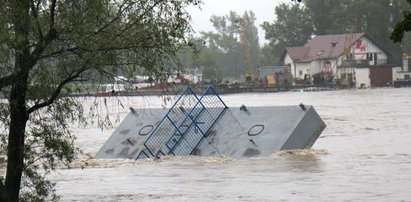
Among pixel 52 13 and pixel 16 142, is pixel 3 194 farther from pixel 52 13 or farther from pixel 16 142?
pixel 52 13

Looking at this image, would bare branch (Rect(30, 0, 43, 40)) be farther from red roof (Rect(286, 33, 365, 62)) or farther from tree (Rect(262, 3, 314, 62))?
tree (Rect(262, 3, 314, 62))

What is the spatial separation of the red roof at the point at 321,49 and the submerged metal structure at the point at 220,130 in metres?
113

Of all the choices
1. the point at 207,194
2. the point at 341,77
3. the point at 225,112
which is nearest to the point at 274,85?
the point at 341,77

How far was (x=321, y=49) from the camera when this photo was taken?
146m

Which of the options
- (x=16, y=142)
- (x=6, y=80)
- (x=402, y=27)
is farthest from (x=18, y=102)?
(x=402, y=27)

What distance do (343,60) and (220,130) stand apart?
113793mm

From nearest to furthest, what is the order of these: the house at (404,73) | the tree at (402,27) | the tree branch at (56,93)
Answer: the tree at (402,27) → the tree branch at (56,93) → the house at (404,73)

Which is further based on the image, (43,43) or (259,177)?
(259,177)

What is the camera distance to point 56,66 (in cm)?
1402

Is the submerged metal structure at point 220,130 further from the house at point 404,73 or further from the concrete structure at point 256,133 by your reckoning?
the house at point 404,73

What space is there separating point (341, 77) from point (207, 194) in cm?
12059

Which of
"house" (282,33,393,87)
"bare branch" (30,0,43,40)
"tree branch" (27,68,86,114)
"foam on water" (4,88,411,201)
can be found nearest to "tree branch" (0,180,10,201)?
"tree branch" (27,68,86,114)

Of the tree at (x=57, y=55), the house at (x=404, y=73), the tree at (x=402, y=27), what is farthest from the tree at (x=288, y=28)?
the tree at (x=402, y=27)

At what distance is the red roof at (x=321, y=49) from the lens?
146125 mm
